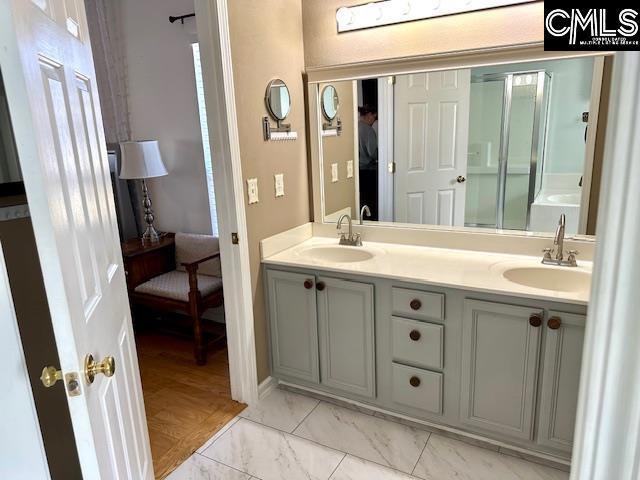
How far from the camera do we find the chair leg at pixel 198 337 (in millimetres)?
2785

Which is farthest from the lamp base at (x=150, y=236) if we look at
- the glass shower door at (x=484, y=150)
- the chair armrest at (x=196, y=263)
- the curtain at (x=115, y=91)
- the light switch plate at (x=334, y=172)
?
the glass shower door at (x=484, y=150)

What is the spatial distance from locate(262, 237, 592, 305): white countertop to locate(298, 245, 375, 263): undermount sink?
0.03 meters

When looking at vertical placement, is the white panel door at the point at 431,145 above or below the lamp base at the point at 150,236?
above

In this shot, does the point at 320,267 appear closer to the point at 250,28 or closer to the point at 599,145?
the point at 250,28

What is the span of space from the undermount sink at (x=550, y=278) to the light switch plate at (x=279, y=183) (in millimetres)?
1216

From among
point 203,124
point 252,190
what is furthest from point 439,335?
point 203,124

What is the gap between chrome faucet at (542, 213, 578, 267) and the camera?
2004 mm

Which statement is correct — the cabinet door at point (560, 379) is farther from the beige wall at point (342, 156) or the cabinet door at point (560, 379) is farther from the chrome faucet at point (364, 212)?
the beige wall at point (342, 156)

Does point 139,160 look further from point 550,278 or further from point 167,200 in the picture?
point 550,278

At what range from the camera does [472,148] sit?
2.26 m

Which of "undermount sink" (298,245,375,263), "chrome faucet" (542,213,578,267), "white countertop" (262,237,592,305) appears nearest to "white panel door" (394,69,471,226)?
"white countertop" (262,237,592,305)

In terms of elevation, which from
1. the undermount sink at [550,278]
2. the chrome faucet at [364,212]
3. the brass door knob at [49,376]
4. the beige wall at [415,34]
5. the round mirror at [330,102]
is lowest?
the undermount sink at [550,278]

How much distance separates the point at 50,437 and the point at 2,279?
0.72 metres

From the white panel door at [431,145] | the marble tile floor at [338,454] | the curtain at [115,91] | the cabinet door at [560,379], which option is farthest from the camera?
the curtain at [115,91]
